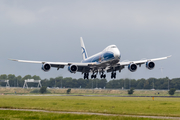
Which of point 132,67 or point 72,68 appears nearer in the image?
point 132,67

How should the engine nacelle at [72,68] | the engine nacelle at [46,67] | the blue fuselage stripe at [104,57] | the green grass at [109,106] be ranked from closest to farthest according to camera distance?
the green grass at [109,106] < the blue fuselage stripe at [104,57] < the engine nacelle at [46,67] < the engine nacelle at [72,68]

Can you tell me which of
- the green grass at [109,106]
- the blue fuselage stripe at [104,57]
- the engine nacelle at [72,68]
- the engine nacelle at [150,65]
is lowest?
the green grass at [109,106]

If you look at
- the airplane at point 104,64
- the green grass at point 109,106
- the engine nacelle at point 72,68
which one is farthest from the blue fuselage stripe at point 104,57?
the green grass at point 109,106

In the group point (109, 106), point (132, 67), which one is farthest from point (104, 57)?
point (109, 106)

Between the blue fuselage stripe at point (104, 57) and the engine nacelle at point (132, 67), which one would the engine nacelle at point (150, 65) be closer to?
the engine nacelle at point (132, 67)

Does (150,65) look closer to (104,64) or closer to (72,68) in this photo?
(104,64)

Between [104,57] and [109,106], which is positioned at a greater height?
[104,57]

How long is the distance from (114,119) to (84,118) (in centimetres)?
513

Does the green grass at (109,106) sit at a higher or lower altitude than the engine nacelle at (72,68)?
lower

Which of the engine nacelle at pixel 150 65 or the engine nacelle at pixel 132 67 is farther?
the engine nacelle at pixel 132 67

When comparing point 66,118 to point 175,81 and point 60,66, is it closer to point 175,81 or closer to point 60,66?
Result: point 60,66

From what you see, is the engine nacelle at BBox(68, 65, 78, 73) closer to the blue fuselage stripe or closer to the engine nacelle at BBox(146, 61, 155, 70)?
the blue fuselage stripe

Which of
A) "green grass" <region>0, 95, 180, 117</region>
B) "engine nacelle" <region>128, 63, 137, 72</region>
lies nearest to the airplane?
"engine nacelle" <region>128, 63, 137, 72</region>

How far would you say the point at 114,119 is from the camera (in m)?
40.8
